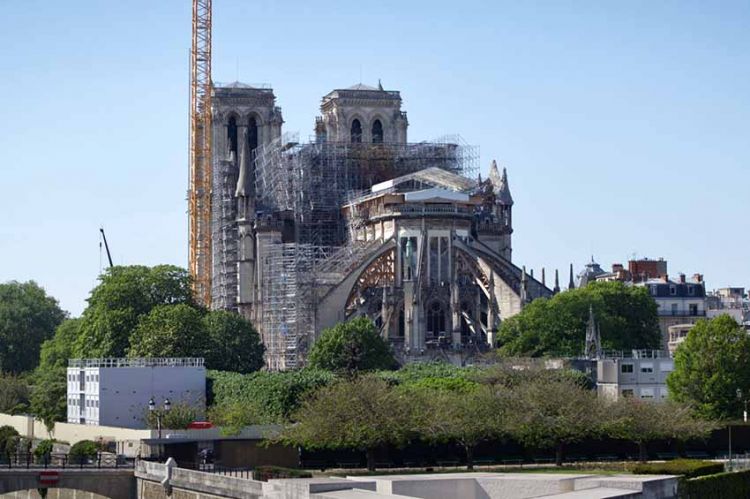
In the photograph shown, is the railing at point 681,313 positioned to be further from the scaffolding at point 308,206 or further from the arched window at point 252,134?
the arched window at point 252,134

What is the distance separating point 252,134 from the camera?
17525 cm

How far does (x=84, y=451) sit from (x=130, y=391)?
17764 mm

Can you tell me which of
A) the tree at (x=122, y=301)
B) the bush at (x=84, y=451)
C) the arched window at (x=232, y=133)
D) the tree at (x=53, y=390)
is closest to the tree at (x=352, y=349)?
the tree at (x=122, y=301)

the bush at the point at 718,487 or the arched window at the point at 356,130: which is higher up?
the arched window at the point at 356,130

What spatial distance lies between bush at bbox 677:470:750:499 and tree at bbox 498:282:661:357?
48.4 m

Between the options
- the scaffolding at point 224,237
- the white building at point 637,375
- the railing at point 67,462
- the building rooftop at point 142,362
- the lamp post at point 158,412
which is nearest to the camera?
the railing at point 67,462

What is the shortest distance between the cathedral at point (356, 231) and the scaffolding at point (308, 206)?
11 cm

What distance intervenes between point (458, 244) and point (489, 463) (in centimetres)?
5270

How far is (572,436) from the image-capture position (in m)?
97.9

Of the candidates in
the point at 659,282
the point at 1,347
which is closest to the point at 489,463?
the point at 659,282

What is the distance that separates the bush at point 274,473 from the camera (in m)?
83.6

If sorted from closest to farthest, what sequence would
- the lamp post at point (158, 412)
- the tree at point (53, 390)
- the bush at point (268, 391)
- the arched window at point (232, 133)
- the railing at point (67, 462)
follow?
the railing at point (67, 462), the lamp post at point (158, 412), the bush at point (268, 391), the tree at point (53, 390), the arched window at point (232, 133)

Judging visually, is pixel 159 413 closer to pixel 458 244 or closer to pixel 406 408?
pixel 406 408

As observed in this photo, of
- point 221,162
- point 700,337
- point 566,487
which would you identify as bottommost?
point 566,487
